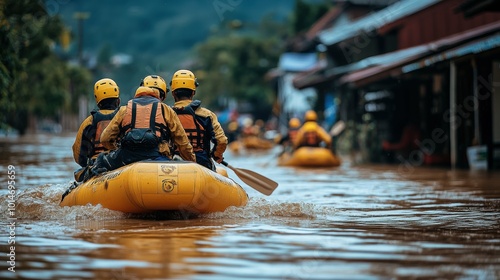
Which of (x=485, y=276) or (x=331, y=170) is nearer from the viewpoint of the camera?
(x=485, y=276)

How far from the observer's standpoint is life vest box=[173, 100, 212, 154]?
11.4 metres

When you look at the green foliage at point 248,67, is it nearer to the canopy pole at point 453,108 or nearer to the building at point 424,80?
the building at point 424,80

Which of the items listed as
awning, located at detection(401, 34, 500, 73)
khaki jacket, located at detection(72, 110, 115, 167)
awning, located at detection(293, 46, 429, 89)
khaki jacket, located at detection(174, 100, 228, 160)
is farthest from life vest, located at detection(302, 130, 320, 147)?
khaki jacket, located at detection(72, 110, 115, 167)

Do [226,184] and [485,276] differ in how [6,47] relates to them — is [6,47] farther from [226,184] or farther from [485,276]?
[485,276]

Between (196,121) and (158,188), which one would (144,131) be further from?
(196,121)

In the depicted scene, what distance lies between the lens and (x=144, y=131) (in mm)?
10289

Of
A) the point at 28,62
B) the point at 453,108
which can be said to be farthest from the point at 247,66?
the point at 453,108

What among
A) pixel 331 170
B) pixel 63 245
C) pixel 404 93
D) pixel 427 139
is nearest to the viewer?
pixel 63 245

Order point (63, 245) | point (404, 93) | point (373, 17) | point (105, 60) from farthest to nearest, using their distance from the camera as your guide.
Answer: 1. point (105, 60)
2. point (373, 17)
3. point (404, 93)
4. point (63, 245)

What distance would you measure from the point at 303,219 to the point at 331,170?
43.6ft

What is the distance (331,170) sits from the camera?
77.7ft

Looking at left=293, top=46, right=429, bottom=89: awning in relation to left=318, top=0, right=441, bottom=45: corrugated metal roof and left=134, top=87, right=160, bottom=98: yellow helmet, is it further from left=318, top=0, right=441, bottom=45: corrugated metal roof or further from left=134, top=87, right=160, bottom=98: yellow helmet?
left=134, top=87, right=160, bottom=98: yellow helmet

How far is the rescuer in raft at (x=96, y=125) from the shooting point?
1130cm

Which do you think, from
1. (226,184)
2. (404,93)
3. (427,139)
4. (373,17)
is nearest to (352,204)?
(226,184)
